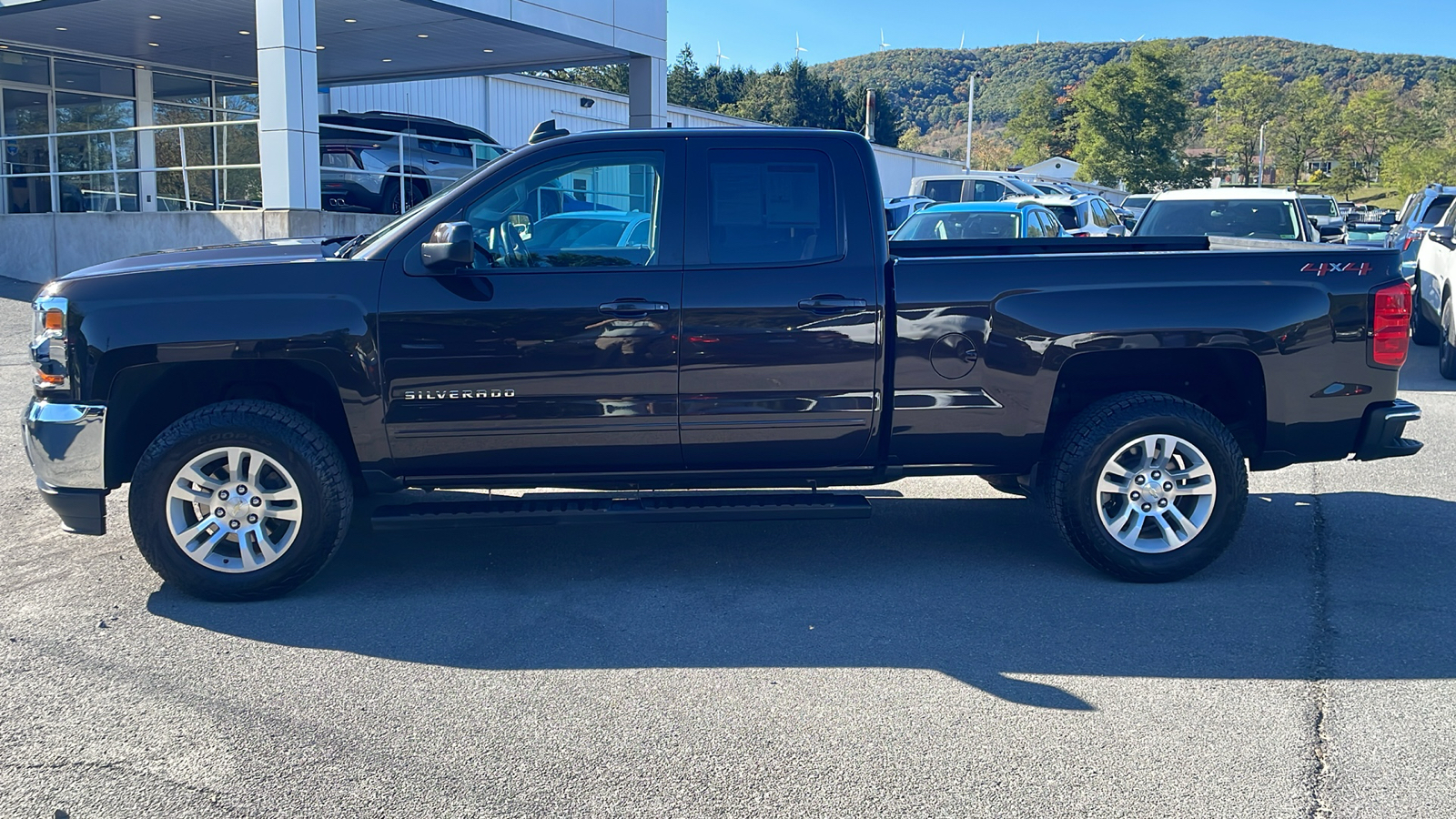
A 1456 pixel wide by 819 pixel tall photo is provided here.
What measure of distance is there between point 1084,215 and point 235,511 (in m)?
19.1

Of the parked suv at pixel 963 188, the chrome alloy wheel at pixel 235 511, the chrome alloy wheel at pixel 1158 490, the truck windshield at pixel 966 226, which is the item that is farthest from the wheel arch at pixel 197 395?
the parked suv at pixel 963 188

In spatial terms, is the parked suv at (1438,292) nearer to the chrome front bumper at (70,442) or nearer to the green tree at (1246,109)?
the chrome front bumper at (70,442)

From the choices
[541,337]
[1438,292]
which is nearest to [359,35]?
[1438,292]

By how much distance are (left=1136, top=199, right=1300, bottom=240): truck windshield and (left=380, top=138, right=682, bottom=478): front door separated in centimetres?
899

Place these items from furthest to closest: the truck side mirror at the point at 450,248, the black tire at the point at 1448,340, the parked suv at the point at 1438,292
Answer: the parked suv at the point at 1438,292 < the black tire at the point at 1448,340 < the truck side mirror at the point at 450,248

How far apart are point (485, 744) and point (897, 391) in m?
2.40

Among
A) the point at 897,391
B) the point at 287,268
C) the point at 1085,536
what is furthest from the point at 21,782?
the point at 1085,536

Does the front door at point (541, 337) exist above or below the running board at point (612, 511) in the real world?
above

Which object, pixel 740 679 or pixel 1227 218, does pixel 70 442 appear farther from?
pixel 1227 218

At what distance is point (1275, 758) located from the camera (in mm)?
3721

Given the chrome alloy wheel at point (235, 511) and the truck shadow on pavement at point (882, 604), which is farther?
the chrome alloy wheel at point (235, 511)

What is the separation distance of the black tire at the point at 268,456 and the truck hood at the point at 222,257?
24.8 inches

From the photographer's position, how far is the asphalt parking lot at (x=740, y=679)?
352 centimetres

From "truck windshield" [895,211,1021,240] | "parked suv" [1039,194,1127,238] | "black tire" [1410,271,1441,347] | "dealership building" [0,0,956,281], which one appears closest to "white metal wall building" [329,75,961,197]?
"dealership building" [0,0,956,281]
